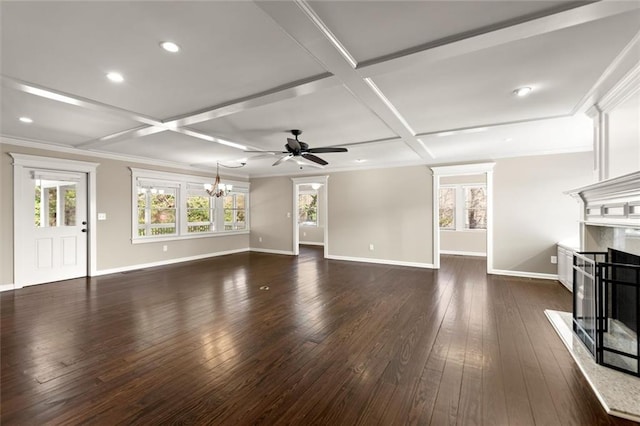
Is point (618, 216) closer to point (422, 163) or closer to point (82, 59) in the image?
point (422, 163)

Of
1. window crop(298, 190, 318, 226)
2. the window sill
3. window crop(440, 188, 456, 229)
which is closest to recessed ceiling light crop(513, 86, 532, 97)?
window crop(440, 188, 456, 229)

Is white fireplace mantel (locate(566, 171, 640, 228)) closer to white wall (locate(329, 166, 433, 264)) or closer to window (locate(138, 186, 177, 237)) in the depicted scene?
white wall (locate(329, 166, 433, 264))

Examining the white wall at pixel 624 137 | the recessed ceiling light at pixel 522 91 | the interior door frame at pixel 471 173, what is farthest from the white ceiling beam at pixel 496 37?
→ the interior door frame at pixel 471 173

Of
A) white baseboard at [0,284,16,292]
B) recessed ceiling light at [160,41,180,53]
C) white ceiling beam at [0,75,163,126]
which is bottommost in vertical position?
white baseboard at [0,284,16,292]

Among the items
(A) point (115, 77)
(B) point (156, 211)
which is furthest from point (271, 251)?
(A) point (115, 77)

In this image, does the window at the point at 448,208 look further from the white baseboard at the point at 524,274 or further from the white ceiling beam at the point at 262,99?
the white ceiling beam at the point at 262,99

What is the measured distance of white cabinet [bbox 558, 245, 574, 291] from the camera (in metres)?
4.38

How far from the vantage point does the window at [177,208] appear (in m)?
6.41

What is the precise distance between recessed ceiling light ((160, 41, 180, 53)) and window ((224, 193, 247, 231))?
658cm

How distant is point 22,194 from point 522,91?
745cm

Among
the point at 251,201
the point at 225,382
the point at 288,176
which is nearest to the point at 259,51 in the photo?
the point at 225,382

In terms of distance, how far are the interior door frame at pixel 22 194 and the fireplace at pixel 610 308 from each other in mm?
7641

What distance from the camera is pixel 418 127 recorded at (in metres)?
3.99

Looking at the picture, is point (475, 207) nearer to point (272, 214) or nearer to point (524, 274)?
point (524, 274)
